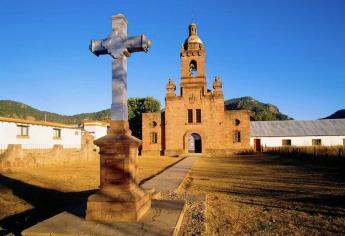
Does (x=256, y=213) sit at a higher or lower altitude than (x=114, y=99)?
lower

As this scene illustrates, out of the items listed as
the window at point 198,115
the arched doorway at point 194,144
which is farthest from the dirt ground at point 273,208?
Answer: the arched doorway at point 194,144

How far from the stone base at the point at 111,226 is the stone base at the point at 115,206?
162mm

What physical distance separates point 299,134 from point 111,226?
40.9 metres

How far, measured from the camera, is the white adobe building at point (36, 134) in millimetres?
21719

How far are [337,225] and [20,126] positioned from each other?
23947 mm

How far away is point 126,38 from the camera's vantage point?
19.6 ft

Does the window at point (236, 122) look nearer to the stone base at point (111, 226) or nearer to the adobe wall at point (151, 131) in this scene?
the adobe wall at point (151, 131)

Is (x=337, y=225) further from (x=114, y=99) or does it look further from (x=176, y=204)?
(x=114, y=99)

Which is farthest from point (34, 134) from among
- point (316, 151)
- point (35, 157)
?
point (316, 151)

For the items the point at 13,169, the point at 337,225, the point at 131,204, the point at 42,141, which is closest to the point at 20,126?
the point at 42,141

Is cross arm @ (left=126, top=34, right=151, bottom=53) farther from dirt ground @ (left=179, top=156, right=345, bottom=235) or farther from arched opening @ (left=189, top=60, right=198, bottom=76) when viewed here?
arched opening @ (left=189, top=60, right=198, bottom=76)

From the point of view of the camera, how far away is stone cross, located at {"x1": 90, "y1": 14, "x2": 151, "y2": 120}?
586 centimetres

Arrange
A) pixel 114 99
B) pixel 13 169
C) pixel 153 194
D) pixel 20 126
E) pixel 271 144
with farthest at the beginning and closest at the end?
1. pixel 271 144
2. pixel 20 126
3. pixel 13 169
4. pixel 153 194
5. pixel 114 99

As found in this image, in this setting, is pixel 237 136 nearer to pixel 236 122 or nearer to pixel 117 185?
pixel 236 122
